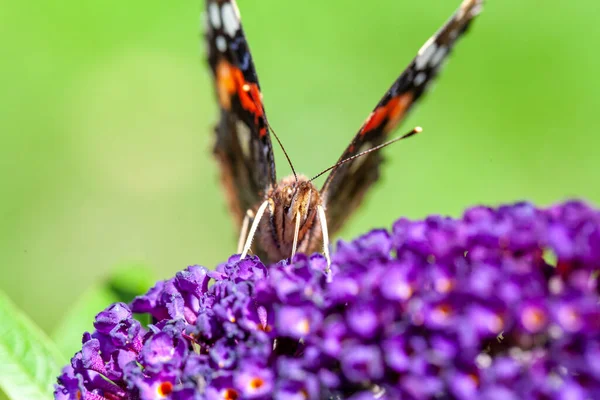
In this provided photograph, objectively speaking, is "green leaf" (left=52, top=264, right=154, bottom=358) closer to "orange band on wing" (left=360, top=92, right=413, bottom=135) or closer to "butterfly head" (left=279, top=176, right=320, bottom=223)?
"butterfly head" (left=279, top=176, right=320, bottom=223)

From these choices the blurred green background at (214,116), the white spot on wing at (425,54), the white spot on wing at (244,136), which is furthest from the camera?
the blurred green background at (214,116)

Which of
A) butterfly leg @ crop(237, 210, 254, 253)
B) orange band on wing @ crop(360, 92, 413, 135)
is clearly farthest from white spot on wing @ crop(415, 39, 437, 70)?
butterfly leg @ crop(237, 210, 254, 253)

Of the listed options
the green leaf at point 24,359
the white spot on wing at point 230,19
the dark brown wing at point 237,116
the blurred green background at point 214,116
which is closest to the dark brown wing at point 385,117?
the dark brown wing at point 237,116

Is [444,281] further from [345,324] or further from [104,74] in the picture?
[104,74]

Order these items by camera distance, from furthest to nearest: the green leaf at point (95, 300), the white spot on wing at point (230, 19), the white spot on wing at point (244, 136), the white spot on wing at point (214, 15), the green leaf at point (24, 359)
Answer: the white spot on wing at point (244, 136)
the white spot on wing at point (214, 15)
the white spot on wing at point (230, 19)
the green leaf at point (95, 300)
the green leaf at point (24, 359)

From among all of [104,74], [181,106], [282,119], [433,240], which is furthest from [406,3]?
[433,240]

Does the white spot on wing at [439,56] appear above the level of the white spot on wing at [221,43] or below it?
below

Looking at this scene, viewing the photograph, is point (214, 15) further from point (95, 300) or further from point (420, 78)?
point (95, 300)

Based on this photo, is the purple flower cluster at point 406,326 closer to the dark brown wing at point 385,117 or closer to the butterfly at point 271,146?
the butterfly at point 271,146
